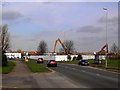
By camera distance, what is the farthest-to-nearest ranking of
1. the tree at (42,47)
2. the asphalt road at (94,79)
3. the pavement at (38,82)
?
the tree at (42,47), the asphalt road at (94,79), the pavement at (38,82)

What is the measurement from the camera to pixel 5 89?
16.7 m

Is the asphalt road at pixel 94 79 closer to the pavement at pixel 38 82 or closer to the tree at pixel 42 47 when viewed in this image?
the pavement at pixel 38 82

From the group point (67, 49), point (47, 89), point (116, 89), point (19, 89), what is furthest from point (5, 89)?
point (67, 49)

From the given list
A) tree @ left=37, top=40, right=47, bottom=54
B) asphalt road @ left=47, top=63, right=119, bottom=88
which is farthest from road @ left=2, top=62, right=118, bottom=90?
tree @ left=37, top=40, right=47, bottom=54

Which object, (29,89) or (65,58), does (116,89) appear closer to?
(29,89)

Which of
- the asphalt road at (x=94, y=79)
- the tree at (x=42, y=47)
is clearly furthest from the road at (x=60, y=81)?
the tree at (x=42, y=47)

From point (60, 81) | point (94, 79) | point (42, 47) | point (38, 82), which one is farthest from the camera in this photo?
point (42, 47)

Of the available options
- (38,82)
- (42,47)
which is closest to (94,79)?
(38,82)

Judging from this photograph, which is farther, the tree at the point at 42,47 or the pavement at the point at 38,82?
the tree at the point at 42,47

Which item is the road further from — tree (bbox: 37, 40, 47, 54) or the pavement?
tree (bbox: 37, 40, 47, 54)

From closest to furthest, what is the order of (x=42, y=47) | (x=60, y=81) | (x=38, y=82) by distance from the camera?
(x=38, y=82) → (x=60, y=81) → (x=42, y=47)

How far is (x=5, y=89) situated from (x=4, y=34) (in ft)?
203

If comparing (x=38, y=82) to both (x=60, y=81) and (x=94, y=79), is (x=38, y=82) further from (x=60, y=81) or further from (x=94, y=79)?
(x=94, y=79)

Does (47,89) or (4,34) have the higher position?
(4,34)
